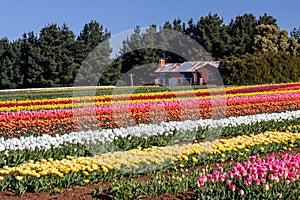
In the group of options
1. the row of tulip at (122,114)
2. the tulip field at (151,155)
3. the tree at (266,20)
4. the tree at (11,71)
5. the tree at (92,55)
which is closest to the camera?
the tulip field at (151,155)

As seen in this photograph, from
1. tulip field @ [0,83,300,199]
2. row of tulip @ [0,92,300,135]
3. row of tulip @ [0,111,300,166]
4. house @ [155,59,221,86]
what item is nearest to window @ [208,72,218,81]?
house @ [155,59,221,86]

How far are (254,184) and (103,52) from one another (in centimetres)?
4118

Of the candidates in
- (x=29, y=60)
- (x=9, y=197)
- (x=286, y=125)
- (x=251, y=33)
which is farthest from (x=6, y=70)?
(x=9, y=197)

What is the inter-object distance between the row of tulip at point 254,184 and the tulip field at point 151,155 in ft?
0.04

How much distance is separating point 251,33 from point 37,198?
57.1 meters

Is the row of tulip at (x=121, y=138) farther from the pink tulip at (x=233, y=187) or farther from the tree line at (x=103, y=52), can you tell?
the tree line at (x=103, y=52)

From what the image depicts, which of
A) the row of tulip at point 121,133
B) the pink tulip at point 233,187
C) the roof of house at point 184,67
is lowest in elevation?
the pink tulip at point 233,187

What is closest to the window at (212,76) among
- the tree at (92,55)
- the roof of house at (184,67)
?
the roof of house at (184,67)

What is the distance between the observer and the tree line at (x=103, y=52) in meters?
46.0

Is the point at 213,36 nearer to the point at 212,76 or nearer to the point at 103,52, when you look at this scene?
the point at 212,76

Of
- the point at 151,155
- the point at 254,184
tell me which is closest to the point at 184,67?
the point at 151,155

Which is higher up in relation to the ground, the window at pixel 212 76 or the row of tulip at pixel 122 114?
the window at pixel 212 76

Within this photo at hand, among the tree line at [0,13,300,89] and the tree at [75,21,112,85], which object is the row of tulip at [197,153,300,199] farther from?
the tree at [75,21,112,85]

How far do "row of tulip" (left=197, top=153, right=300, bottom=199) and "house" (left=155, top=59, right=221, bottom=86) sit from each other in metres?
38.5
